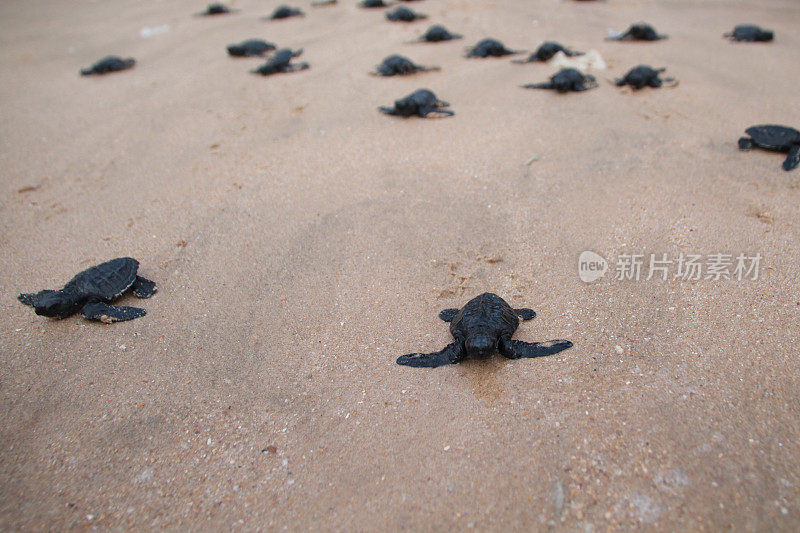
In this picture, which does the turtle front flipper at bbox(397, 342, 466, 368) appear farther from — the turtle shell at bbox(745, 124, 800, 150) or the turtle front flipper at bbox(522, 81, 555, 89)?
the turtle front flipper at bbox(522, 81, 555, 89)

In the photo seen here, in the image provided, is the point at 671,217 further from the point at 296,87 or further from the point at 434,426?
the point at 296,87

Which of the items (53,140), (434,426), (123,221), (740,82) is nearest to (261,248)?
(123,221)

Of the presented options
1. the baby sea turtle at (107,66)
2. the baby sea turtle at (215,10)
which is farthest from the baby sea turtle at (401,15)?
the baby sea turtle at (107,66)

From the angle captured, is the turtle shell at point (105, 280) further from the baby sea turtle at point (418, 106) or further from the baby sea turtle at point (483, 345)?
the baby sea turtle at point (418, 106)

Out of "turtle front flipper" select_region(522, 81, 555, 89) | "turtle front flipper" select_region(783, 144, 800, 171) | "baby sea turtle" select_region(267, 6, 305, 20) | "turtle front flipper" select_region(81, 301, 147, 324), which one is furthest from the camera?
"baby sea turtle" select_region(267, 6, 305, 20)

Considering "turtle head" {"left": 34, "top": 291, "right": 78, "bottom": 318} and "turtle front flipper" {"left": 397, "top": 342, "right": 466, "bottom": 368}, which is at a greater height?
"turtle head" {"left": 34, "top": 291, "right": 78, "bottom": 318}

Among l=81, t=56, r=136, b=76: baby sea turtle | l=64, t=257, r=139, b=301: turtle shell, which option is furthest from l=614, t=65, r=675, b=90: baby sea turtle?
l=81, t=56, r=136, b=76: baby sea turtle

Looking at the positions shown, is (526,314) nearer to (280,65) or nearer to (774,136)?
(774,136)
